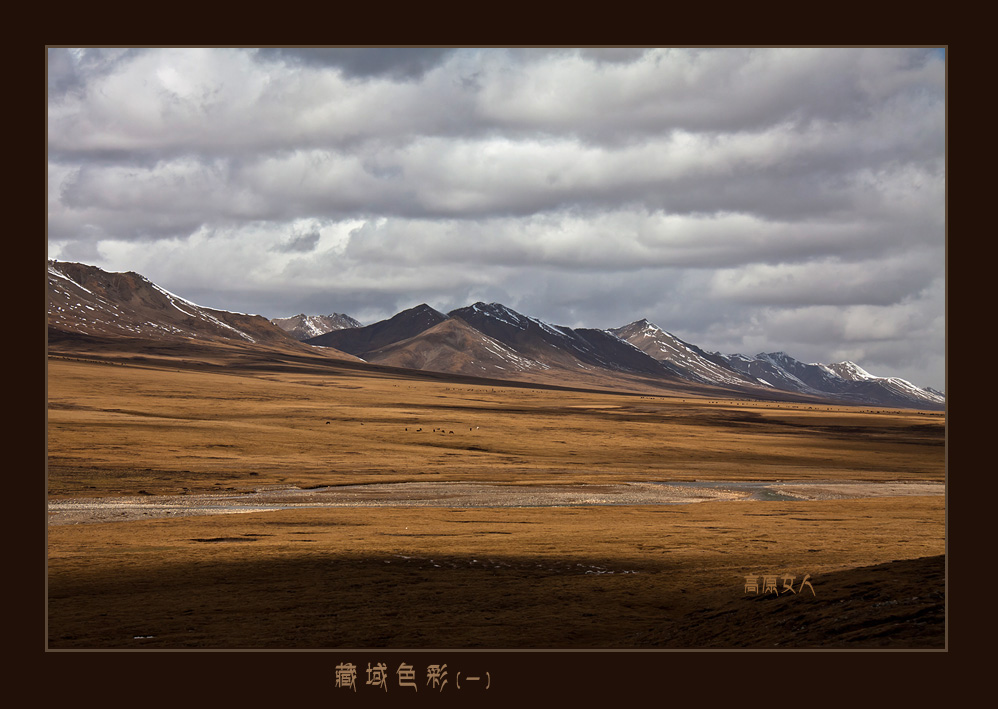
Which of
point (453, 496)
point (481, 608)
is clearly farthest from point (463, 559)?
point (453, 496)

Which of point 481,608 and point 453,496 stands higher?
point 481,608

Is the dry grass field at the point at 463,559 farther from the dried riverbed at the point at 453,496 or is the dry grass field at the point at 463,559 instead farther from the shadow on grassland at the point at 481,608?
the dried riverbed at the point at 453,496

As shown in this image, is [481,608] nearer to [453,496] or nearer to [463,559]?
[463,559]

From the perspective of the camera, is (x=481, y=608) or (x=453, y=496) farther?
(x=453, y=496)

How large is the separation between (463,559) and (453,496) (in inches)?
1334

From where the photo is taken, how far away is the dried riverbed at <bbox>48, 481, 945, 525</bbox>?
198 ft

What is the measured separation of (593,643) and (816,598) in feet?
20.0

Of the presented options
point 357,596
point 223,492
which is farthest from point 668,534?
point 223,492

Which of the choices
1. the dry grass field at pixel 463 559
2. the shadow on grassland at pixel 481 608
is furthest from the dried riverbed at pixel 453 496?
the shadow on grassland at pixel 481 608

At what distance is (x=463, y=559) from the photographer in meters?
38.3

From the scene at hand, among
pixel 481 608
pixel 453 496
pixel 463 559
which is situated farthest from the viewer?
pixel 453 496

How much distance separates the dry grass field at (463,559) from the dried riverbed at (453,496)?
3566mm

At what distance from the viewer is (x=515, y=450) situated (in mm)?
120000
